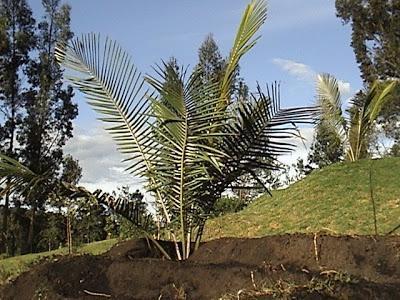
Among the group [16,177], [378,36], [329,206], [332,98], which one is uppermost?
[378,36]

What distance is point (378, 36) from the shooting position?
78.2 feet

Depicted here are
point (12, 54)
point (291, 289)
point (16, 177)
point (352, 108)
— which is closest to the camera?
point (291, 289)

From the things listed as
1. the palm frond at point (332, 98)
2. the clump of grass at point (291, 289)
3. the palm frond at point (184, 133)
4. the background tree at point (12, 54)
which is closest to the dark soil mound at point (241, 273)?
the clump of grass at point (291, 289)

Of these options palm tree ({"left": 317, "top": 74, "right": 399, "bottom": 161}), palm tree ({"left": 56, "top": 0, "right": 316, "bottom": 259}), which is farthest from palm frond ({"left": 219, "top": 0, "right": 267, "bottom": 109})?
→ palm tree ({"left": 317, "top": 74, "right": 399, "bottom": 161})

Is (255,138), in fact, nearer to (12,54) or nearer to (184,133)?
(184,133)

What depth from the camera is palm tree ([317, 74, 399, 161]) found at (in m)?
10.9

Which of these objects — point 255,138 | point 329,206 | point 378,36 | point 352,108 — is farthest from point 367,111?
point 378,36

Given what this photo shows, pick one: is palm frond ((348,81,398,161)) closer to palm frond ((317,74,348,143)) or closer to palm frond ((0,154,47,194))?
palm frond ((317,74,348,143))

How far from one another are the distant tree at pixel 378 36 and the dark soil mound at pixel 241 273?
18.7m

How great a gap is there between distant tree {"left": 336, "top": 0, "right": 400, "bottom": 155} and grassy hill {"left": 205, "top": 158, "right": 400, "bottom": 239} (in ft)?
30.2

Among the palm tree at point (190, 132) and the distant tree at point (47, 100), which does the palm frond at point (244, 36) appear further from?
the distant tree at point (47, 100)

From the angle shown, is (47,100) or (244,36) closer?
(244,36)

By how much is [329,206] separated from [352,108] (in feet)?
8.02

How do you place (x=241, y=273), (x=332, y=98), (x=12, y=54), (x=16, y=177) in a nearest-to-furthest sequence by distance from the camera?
(x=241, y=273) → (x=16, y=177) → (x=332, y=98) → (x=12, y=54)
